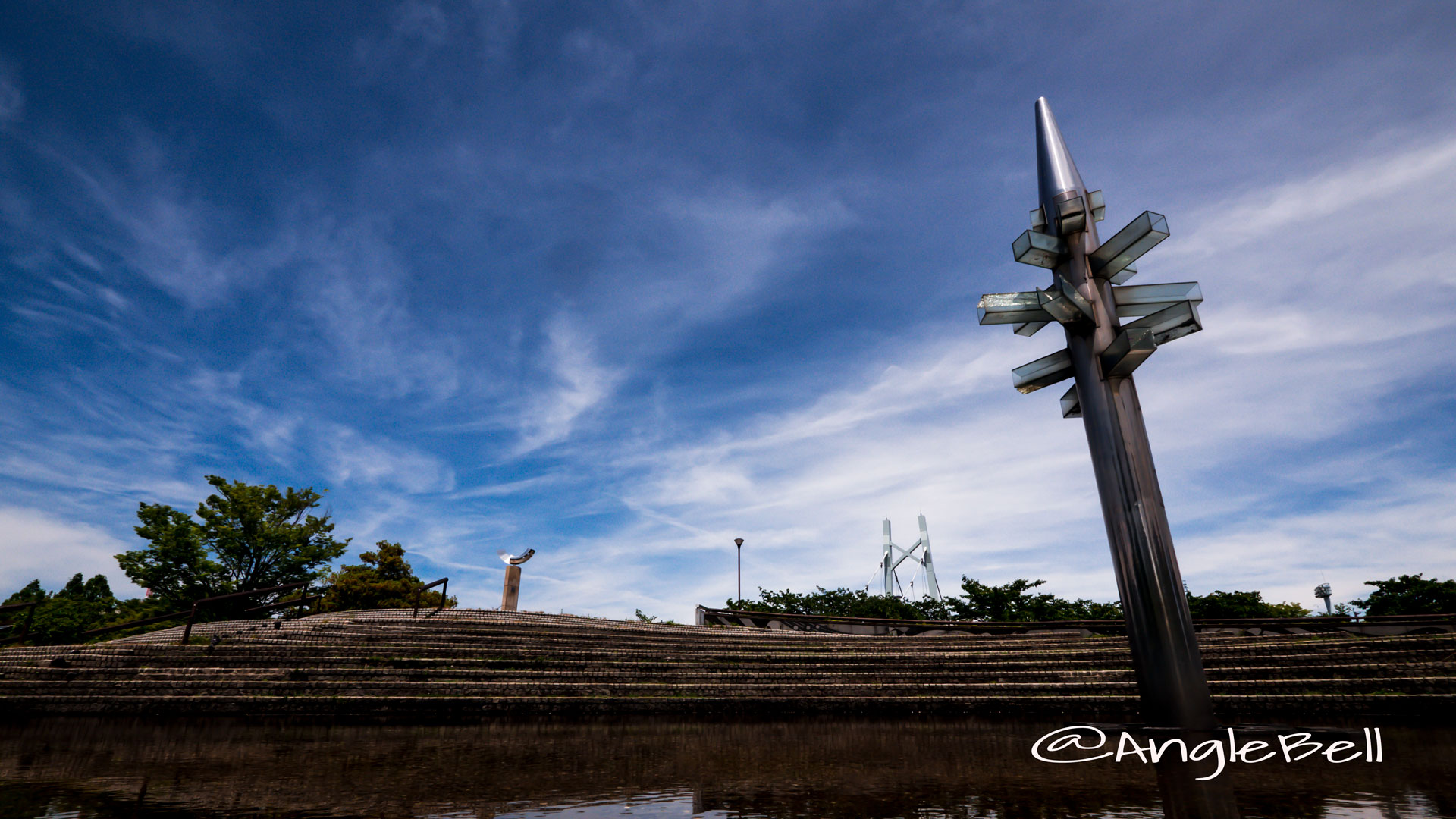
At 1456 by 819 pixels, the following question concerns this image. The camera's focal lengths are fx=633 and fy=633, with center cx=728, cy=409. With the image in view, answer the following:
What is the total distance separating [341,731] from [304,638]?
5.10m

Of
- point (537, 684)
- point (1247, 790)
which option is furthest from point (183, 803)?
point (537, 684)

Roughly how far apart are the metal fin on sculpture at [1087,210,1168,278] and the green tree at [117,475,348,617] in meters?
27.6

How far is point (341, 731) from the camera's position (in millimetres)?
7996

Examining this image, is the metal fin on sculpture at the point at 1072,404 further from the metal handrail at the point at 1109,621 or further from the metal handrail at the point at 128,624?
the metal handrail at the point at 128,624

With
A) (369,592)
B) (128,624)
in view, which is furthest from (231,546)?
(128,624)

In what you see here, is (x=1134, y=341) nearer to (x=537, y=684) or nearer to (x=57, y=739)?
(x=537, y=684)

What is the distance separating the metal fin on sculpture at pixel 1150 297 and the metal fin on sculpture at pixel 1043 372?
92 cm

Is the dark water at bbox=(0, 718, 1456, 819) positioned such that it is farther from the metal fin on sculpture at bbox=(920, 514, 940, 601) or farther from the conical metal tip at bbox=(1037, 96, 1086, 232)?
the metal fin on sculpture at bbox=(920, 514, 940, 601)

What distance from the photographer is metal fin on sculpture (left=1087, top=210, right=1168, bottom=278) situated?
24.6 feet

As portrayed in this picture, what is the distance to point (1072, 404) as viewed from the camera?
8.20 m

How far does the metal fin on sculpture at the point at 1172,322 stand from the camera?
7.27 metres

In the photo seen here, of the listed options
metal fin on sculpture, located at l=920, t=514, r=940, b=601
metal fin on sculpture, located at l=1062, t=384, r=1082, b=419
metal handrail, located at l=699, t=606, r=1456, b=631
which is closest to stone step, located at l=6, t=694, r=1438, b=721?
metal handrail, located at l=699, t=606, r=1456, b=631

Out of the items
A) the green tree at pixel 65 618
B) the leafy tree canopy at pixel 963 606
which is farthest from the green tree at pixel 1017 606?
the green tree at pixel 65 618

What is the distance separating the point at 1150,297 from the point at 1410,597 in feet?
79.3
